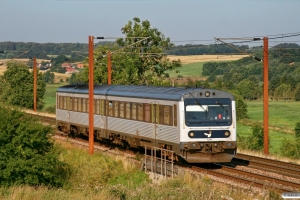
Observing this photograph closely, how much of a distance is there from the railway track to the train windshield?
5.18ft

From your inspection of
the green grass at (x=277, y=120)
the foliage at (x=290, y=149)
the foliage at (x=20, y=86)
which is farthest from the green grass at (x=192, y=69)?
the foliage at (x=290, y=149)

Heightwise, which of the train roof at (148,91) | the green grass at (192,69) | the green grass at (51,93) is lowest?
the green grass at (51,93)

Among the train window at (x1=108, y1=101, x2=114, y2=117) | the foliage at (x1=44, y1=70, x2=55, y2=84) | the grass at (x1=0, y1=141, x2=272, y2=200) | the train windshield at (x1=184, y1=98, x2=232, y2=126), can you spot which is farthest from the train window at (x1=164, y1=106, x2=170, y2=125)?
the foliage at (x1=44, y1=70, x2=55, y2=84)

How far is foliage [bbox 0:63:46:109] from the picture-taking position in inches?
2489

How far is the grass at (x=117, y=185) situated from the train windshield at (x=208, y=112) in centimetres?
247

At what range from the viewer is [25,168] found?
18.6 metres

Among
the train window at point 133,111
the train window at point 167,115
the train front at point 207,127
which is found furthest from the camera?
the train window at point 133,111

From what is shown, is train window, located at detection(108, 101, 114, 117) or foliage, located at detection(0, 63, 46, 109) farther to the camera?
foliage, located at detection(0, 63, 46, 109)

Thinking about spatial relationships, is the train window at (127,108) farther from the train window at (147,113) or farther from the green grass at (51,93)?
the green grass at (51,93)

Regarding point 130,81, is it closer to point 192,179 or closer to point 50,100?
point 192,179

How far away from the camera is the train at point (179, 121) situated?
21.6 metres

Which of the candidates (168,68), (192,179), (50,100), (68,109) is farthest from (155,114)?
(50,100)

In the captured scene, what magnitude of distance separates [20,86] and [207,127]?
45290 millimetres

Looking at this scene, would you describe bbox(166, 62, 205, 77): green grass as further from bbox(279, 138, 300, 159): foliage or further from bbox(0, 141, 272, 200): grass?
bbox(0, 141, 272, 200): grass
